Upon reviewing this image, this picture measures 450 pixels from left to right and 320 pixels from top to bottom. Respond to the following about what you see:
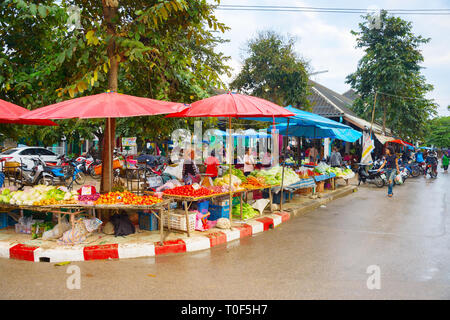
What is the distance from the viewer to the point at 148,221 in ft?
22.1

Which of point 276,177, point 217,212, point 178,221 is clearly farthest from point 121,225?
point 276,177

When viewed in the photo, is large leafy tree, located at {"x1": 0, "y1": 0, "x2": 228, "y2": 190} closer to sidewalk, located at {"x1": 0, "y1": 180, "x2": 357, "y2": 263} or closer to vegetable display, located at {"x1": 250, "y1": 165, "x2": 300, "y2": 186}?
sidewalk, located at {"x1": 0, "y1": 180, "x2": 357, "y2": 263}

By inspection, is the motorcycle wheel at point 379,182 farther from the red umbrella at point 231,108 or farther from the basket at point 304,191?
the red umbrella at point 231,108

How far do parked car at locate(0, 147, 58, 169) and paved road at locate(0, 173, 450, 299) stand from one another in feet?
43.4

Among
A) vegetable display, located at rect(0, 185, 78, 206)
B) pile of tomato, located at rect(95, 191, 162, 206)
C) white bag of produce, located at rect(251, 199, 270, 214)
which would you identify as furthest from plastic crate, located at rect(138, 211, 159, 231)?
white bag of produce, located at rect(251, 199, 270, 214)

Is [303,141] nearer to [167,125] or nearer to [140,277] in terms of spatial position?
[167,125]

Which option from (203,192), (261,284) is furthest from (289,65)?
(261,284)

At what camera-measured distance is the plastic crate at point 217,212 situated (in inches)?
296

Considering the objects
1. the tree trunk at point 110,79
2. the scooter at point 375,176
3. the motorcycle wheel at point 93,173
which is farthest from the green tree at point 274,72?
the tree trunk at point 110,79

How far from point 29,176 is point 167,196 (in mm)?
8631

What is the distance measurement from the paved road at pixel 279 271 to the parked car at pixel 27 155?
13225 millimetres

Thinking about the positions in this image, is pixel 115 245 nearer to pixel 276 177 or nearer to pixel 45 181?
pixel 276 177

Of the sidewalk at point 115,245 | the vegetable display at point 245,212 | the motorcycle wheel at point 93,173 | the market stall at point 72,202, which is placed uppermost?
the market stall at point 72,202

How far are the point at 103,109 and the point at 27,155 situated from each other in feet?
47.4
